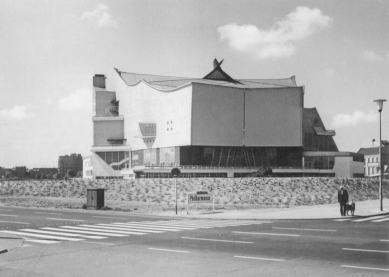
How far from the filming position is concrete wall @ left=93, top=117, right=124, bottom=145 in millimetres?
109000

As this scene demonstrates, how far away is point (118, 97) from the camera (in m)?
112

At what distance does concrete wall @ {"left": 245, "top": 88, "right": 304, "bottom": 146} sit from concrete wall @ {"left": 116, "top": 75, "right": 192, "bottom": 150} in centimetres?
1222

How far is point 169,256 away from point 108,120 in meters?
99.0

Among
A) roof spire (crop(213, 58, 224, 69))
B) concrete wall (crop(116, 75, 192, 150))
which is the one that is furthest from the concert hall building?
roof spire (crop(213, 58, 224, 69))

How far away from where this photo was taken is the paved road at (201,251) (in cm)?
1064

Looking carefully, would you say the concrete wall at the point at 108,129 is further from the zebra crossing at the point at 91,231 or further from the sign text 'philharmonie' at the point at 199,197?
the zebra crossing at the point at 91,231

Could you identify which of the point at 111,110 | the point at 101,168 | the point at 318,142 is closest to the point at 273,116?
the point at 318,142

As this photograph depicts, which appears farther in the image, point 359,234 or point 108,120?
point 108,120

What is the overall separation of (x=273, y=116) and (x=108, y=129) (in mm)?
39891

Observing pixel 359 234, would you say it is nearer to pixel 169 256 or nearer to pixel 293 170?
pixel 169 256

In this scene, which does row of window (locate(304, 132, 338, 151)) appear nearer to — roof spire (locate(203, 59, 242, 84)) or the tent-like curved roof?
the tent-like curved roof

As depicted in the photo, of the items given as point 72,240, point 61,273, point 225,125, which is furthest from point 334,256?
Result: point 225,125

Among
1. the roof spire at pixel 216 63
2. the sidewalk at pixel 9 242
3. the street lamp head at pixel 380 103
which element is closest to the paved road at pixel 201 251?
the sidewalk at pixel 9 242

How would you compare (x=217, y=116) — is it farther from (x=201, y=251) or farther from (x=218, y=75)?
(x=201, y=251)
